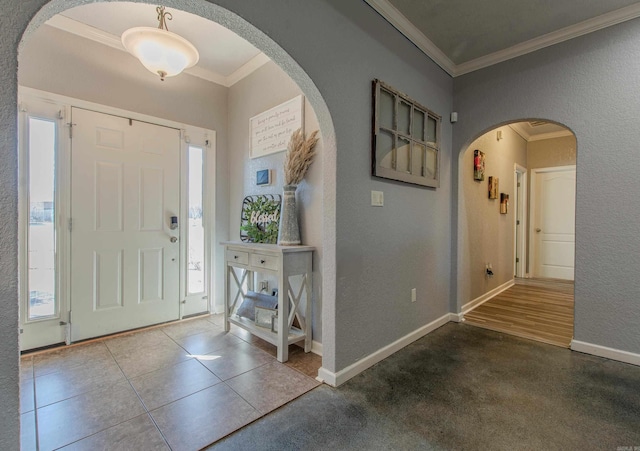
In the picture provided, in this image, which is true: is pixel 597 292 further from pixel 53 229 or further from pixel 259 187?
pixel 53 229

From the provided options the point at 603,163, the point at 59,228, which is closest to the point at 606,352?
the point at 603,163

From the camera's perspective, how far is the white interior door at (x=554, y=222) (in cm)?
521

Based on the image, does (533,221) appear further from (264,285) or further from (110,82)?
(110,82)

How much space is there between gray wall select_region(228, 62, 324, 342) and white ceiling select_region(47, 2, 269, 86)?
246mm

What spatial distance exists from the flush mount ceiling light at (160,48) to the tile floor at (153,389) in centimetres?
222

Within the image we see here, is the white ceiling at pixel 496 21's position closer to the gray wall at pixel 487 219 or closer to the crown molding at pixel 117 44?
the gray wall at pixel 487 219

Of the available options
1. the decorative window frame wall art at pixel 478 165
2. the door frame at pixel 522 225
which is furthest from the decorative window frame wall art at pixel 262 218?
the door frame at pixel 522 225

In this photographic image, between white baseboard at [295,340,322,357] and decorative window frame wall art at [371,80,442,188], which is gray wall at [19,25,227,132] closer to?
decorative window frame wall art at [371,80,442,188]

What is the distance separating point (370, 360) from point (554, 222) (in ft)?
17.1

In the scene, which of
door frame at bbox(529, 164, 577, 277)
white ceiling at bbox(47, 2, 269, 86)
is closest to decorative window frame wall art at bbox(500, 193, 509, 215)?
door frame at bbox(529, 164, 577, 277)

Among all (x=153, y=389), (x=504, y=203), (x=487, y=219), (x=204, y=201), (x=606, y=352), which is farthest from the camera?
(x=504, y=203)

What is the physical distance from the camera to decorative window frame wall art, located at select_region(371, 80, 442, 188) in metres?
2.18

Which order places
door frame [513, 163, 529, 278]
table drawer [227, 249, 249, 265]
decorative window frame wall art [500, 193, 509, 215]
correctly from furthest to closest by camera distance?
door frame [513, 163, 529, 278]
decorative window frame wall art [500, 193, 509, 215]
table drawer [227, 249, 249, 265]

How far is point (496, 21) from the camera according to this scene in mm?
2330
